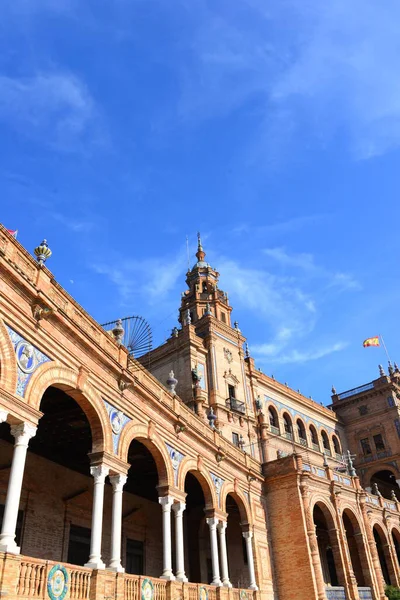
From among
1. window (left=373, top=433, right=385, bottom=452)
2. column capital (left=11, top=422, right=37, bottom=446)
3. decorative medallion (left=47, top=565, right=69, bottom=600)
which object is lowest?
decorative medallion (left=47, top=565, right=69, bottom=600)

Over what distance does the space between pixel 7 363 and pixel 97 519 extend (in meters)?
4.92

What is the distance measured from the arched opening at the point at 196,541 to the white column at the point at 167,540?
796 centimetres

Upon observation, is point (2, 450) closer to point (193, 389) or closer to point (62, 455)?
point (62, 455)

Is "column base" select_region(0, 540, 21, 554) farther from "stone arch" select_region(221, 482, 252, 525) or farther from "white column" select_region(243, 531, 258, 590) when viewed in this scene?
"white column" select_region(243, 531, 258, 590)

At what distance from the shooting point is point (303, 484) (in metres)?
26.4

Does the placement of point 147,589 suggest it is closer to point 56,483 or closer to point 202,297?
point 56,483

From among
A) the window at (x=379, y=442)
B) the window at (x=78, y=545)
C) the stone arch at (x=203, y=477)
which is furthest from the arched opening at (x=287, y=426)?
the window at (x=78, y=545)

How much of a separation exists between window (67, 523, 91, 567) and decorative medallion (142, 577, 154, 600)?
4515 mm

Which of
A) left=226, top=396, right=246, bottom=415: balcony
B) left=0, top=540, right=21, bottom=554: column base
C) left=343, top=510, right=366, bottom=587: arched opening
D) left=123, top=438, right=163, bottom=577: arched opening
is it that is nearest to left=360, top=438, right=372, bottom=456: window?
left=343, top=510, right=366, bottom=587: arched opening

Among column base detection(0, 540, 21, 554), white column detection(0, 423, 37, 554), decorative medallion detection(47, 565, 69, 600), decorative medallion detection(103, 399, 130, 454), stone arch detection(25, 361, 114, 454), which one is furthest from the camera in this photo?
decorative medallion detection(103, 399, 130, 454)

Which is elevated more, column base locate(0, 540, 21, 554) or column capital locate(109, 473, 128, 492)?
column capital locate(109, 473, 128, 492)

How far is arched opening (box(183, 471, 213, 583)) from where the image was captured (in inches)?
1009

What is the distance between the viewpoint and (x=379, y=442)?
150ft

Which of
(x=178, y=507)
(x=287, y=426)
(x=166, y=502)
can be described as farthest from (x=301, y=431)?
(x=166, y=502)
